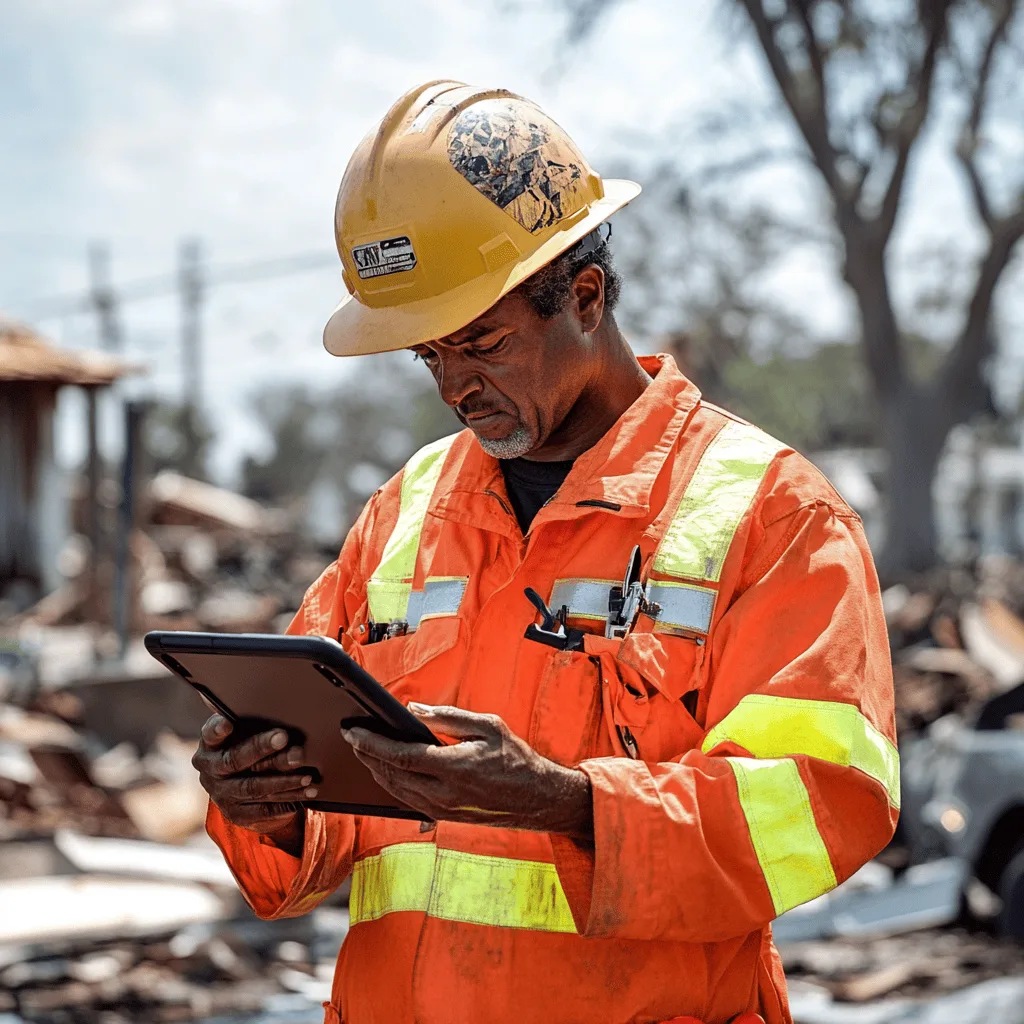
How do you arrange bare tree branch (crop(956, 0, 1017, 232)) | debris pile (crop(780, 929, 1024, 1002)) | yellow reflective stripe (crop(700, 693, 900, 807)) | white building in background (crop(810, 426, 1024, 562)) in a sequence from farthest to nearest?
white building in background (crop(810, 426, 1024, 562))
bare tree branch (crop(956, 0, 1017, 232))
debris pile (crop(780, 929, 1024, 1002))
yellow reflective stripe (crop(700, 693, 900, 807))

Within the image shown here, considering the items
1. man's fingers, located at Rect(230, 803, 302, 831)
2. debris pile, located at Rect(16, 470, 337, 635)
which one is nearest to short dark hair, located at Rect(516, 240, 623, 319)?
man's fingers, located at Rect(230, 803, 302, 831)

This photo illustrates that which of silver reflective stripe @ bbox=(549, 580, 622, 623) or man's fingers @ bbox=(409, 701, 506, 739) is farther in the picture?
silver reflective stripe @ bbox=(549, 580, 622, 623)

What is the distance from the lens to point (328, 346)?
245cm

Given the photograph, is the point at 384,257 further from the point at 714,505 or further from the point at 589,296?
the point at 714,505

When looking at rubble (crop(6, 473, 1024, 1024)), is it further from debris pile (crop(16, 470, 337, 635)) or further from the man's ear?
the man's ear

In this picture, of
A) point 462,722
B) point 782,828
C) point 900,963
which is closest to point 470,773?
point 462,722

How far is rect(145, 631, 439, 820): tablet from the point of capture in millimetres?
1886

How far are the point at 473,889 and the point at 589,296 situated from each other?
1.03m

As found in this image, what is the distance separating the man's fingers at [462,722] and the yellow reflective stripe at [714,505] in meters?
0.46

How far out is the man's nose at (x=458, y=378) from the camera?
238 centimetres

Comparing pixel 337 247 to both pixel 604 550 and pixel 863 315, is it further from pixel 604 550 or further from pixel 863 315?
pixel 863 315

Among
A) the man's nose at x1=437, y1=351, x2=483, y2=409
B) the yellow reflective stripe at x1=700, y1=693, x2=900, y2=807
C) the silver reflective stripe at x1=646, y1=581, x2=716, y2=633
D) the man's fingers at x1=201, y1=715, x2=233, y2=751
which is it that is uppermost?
the man's nose at x1=437, y1=351, x2=483, y2=409

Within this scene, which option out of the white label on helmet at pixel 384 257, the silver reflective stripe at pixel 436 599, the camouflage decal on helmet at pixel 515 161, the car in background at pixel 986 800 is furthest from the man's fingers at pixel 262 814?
the car in background at pixel 986 800

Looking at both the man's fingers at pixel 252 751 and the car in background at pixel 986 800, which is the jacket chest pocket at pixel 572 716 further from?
the car in background at pixel 986 800
